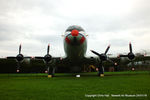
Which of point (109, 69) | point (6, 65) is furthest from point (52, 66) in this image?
point (109, 69)

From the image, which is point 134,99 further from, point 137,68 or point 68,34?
point 137,68

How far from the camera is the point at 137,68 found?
51688 mm

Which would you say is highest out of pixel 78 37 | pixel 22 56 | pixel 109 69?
pixel 78 37

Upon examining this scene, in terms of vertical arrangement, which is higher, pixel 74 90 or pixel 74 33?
pixel 74 33

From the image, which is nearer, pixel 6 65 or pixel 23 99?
pixel 23 99

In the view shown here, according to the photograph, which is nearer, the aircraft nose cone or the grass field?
the grass field

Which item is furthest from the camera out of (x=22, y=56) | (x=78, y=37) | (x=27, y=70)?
(x=27, y=70)

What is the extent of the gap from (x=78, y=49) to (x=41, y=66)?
110ft

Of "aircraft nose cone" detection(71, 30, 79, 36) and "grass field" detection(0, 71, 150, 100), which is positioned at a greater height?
"aircraft nose cone" detection(71, 30, 79, 36)

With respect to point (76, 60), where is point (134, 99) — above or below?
below

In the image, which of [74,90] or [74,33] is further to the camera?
[74,33]

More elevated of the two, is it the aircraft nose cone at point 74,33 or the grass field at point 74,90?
the aircraft nose cone at point 74,33

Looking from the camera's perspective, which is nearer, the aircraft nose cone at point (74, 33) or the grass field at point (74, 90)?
the grass field at point (74, 90)

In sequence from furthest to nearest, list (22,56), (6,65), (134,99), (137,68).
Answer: (137,68) < (6,65) < (22,56) < (134,99)
